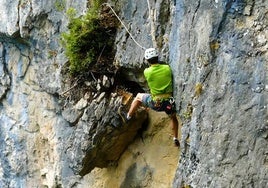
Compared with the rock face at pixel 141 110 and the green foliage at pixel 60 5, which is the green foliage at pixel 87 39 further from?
the green foliage at pixel 60 5

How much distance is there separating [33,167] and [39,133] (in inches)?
36.4

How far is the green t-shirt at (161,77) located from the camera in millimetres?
7996

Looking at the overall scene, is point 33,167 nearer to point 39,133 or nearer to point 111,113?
point 39,133

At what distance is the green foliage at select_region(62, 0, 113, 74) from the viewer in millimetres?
10289

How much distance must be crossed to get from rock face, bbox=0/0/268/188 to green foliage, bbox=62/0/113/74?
0.40 m

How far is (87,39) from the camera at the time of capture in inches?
408

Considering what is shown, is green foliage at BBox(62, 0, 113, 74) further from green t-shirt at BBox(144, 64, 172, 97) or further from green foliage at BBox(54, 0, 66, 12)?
green t-shirt at BBox(144, 64, 172, 97)

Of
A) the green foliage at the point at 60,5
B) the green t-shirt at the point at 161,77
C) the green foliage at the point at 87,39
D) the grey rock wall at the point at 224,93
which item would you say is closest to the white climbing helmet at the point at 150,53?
the green t-shirt at the point at 161,77

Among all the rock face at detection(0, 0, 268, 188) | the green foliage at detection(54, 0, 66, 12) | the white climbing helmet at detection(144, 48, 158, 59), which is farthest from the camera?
the green foliage at detection(54, 0, 66, 12)

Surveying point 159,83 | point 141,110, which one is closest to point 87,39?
point 141,110

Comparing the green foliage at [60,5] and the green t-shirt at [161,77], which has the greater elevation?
the green foliage at [60,5]

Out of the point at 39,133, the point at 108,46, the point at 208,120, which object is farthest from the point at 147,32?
the point at 39,133

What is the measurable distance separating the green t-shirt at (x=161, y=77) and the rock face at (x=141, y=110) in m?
0.19

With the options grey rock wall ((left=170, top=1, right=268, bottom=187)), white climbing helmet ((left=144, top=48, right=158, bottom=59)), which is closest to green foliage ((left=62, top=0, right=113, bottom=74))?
white climbing helmet ((left=144, top=48, right=158, bottom=59))
